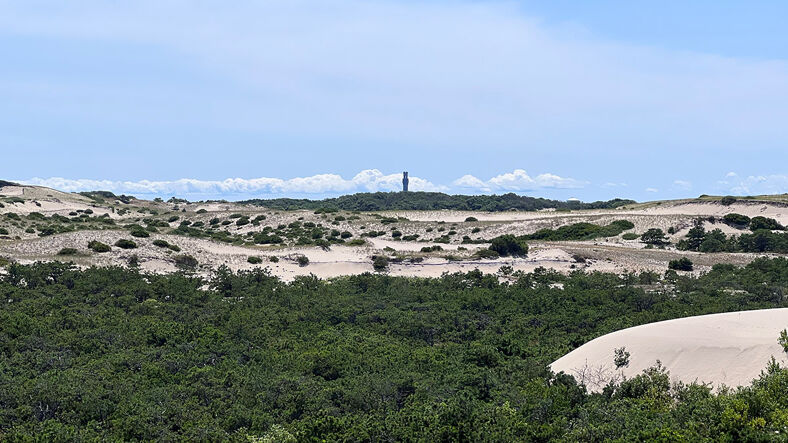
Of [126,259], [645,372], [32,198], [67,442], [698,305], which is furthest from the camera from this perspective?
[32,198]

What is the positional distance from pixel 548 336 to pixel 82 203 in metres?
89.1

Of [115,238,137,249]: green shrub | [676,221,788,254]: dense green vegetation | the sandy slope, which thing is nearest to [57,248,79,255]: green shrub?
[115,238,137,249]: green shrub

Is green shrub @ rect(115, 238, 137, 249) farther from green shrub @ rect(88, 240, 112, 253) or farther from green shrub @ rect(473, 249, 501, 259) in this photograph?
green shrub @ rect(473, 249, 501, 259)

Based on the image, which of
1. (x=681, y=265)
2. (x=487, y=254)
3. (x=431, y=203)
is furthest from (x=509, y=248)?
(x=431, y=203)

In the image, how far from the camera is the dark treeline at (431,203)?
114 m

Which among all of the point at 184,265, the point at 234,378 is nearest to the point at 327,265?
the point at 184,265

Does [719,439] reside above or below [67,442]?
above

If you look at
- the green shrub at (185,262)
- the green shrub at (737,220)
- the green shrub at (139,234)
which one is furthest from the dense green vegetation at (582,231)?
the green shrub at (139,234)

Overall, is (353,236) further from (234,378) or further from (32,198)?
(32,198)

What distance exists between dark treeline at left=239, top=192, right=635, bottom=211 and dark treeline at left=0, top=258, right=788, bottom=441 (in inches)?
3198

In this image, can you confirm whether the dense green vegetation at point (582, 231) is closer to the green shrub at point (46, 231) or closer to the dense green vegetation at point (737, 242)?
the dense green vegetation at point (737, 242)

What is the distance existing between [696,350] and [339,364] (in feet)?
Result: 30.9

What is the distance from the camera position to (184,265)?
1578 inches

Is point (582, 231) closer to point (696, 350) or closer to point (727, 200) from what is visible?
point (727, 200)
